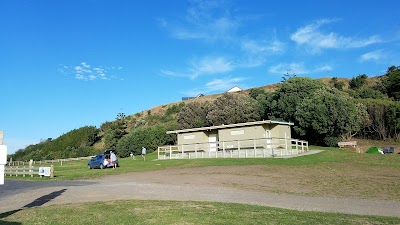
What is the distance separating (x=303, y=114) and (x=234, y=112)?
16.0 meters

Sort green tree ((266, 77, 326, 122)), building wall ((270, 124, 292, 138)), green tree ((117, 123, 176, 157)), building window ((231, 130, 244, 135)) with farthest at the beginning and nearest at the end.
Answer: green tree ((117, 123, 176, 157)) → green tree ((266, 77, 326, 122)) → building window ((231, 130, 244, 135)) → building wall ((270, 124, 292, 138))

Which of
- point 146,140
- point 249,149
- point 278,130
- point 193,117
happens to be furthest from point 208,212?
point 193,117

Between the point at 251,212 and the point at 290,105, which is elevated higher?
the point at 290,105

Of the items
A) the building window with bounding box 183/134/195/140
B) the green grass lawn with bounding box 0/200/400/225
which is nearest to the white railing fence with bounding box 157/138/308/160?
the building window with bounding box 183/134/195/140

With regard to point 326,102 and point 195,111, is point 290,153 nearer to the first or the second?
point 326,102

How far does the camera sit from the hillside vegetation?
42531 mm

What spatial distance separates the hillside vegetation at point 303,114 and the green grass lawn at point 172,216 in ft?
115

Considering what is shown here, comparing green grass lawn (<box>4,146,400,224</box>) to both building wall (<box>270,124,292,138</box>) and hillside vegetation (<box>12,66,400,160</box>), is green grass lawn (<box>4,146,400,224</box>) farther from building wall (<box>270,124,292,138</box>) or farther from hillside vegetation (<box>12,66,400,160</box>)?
hillside vegetation (<box>12,66,400,160</box>)

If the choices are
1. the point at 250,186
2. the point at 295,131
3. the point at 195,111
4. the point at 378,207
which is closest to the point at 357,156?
the point at 250,186

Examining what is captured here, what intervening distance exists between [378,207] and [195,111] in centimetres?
5576

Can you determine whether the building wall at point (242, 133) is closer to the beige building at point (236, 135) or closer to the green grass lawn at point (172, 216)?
the beige building at point (236, 135)

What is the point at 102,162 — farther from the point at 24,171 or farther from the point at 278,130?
the point at 278,130

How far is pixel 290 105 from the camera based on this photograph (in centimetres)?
4931

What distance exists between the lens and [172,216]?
26.3ft
